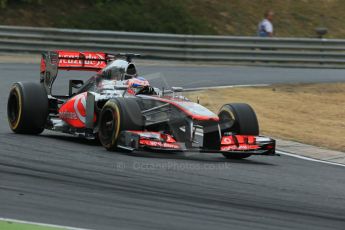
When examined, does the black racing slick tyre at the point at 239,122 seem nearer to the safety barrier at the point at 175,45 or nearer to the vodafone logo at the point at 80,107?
the vodafone logo at the point at 80,107

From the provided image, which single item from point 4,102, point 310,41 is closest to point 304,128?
point 4,102

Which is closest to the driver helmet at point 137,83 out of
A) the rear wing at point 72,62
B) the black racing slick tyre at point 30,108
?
the black racing slick tyre at point 30,108

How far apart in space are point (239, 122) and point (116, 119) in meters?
1.62

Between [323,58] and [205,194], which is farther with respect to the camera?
[323,58]

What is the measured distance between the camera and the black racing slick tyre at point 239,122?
11.9 m

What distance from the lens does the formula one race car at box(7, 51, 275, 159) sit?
11312mm

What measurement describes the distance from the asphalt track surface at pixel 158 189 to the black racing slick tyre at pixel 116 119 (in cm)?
20

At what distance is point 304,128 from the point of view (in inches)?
629

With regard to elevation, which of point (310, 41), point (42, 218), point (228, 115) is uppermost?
point (310, 41)

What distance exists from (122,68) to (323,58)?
1526cm

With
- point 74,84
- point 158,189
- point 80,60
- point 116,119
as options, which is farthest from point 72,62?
point 158,189

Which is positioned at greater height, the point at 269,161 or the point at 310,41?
the point at 310,41

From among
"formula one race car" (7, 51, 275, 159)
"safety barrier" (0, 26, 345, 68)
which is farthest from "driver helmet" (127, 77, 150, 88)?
"safety barrier" (0, 26, 345, 68)

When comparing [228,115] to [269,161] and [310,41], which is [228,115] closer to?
[269,161]
